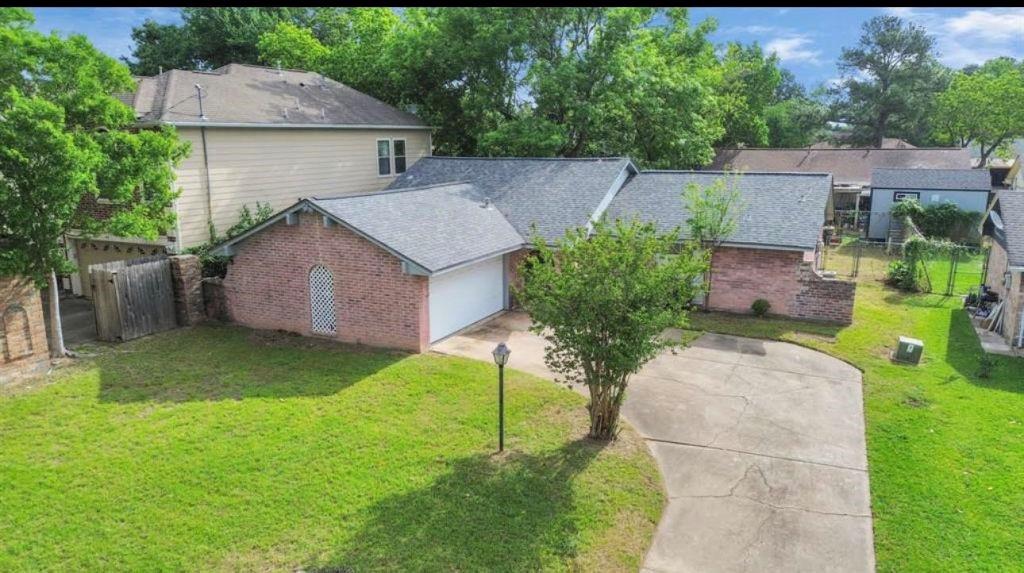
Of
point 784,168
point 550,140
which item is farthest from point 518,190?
point 784,168

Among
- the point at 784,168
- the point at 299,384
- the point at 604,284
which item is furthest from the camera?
the point at 784,168

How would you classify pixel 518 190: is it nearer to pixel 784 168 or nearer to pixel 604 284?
pixel 604 284

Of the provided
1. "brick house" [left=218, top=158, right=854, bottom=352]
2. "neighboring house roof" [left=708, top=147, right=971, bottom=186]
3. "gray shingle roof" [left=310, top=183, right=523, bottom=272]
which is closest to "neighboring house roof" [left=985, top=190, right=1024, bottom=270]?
"brick house" [left=218, top=158, right=854, bottom=352]

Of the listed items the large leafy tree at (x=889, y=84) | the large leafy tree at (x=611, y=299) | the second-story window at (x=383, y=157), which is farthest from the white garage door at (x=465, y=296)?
the large leafy tree at (x=889, y=84)

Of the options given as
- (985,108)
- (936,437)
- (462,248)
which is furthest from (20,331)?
(985,108)

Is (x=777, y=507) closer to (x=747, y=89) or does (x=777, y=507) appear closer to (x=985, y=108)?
(x=747, y=89)
